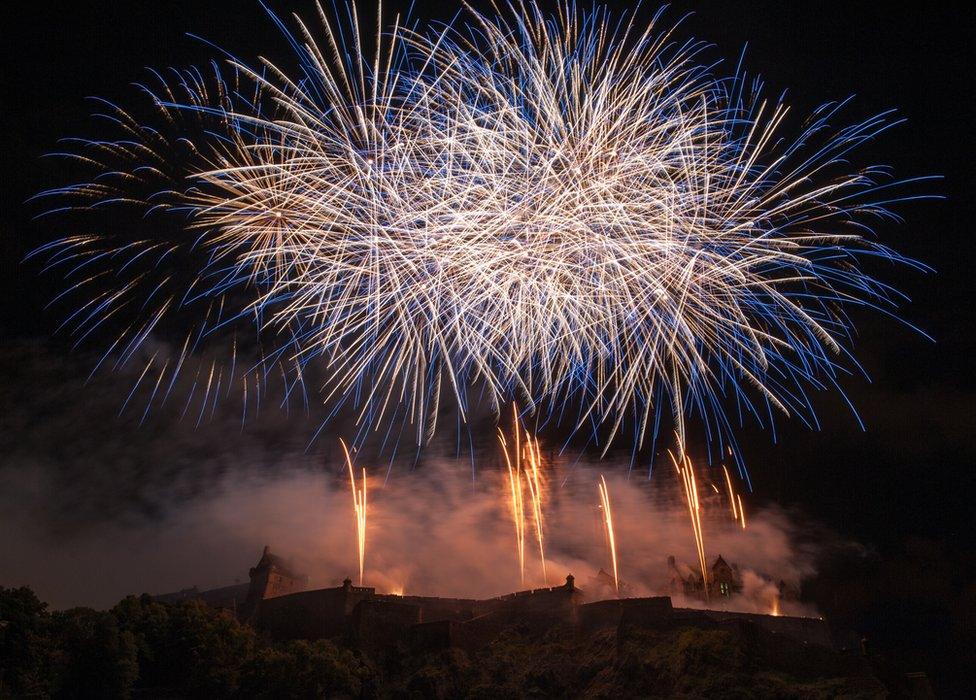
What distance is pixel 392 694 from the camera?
36.9 m

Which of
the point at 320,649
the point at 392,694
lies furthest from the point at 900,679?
the point at 320,649

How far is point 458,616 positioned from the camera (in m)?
46.2

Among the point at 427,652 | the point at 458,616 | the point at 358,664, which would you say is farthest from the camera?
the point at 458,616

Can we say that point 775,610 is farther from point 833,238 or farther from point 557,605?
point 833,238

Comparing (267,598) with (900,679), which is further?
(267,598)

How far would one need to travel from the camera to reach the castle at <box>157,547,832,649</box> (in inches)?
1604

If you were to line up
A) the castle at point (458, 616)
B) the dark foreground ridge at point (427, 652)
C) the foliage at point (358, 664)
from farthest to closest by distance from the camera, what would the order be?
the castle at point (458, 616)
the dark foreground ridge at point (427, 652)
the foliage at point (358, 664)

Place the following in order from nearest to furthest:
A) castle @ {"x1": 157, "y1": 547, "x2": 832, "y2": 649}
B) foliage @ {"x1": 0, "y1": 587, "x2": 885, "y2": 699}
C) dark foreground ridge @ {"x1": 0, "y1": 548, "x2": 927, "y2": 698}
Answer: foliage @ {"x1": 0, "y1": 587, "x2": 885, "y2": 699} < dark foreground ridge @ {"x1": 0, "y1": 548, "x2": 927, "y2": 698} < castle @ {"x1": 157, "y1": 547, "x2": 832, "y2": 649}

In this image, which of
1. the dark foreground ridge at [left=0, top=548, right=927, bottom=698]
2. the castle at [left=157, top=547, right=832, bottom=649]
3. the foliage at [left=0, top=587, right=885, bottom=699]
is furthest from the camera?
the castle at [left=157, top=547, right=832, bottom=649]

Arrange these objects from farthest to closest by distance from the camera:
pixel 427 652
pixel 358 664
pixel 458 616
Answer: pixel 458 616, pixel 427 652, pixel 358 664

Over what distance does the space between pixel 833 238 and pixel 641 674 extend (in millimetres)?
24877

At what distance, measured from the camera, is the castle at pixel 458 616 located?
40.8 m

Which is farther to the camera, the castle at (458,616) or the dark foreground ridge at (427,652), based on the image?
the castle at (458,616)

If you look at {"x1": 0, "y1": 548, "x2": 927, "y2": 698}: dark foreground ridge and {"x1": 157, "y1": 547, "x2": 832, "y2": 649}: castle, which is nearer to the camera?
{"x1": 0, "y1": 548, "x2": 927, "y2": 698}: dark foreground ridge
